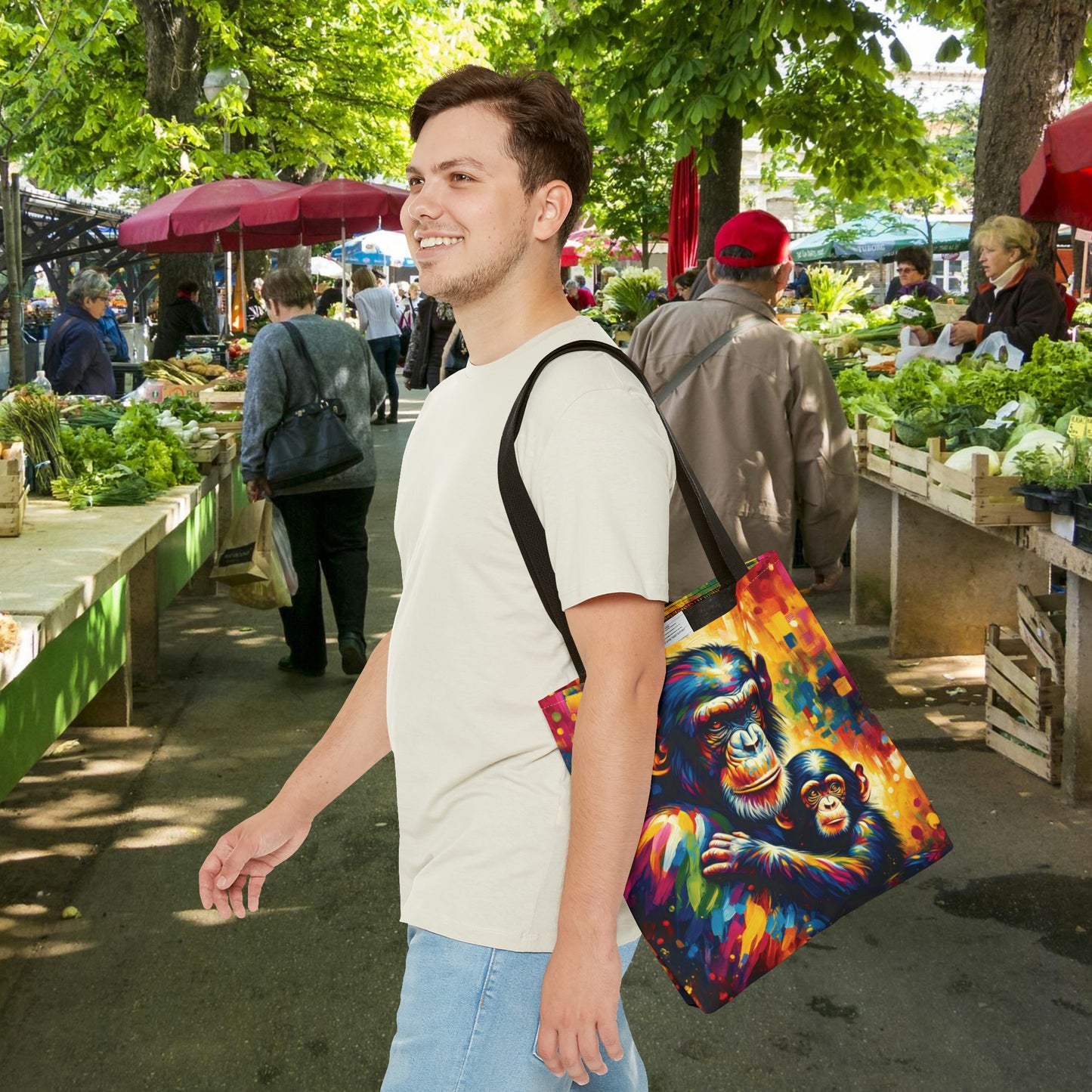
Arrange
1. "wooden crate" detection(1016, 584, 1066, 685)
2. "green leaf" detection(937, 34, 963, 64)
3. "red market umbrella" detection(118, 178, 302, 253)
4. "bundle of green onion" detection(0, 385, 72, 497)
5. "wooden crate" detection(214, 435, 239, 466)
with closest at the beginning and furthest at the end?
"wooden crate" detection(1016, 584, 1066, 685) < "bundle of green onion" detection(0, 385, 72, 497) < "wooden crate" detection(214, 435, 239, 466) < "green leaf" detection(937, 34, 963, 64) < "red market umbrella" detection(118, 178, 302, 253)

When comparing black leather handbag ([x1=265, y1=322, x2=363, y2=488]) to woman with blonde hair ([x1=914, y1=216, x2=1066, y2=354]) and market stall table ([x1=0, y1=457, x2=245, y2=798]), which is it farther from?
woman with blonde hair ([x1=914, y1=216, x2=1066, y2=354])

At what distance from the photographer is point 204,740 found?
556cm

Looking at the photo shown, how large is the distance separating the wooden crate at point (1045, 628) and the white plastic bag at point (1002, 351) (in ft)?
6.49

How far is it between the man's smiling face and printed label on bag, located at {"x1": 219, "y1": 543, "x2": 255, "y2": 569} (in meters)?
4.55

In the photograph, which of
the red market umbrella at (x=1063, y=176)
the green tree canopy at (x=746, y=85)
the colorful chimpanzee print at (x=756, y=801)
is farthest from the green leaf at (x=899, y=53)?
the colorful chimpanzee print at (x=756, y=801)

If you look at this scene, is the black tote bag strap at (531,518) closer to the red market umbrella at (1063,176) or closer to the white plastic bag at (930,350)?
the red market umbrella at (1063,176)

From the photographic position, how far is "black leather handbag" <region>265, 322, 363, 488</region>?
238 inches

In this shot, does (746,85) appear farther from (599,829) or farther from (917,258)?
(599,829)

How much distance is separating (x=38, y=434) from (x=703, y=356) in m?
3.36

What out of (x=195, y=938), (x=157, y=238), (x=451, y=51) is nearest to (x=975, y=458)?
(x=195, y=938)

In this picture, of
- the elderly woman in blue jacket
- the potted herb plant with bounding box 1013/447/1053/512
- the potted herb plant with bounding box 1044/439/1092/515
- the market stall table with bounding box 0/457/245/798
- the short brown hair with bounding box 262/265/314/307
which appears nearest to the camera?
the market stall table with bounding box 0/457/245/798

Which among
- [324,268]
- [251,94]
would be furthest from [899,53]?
[324,268]

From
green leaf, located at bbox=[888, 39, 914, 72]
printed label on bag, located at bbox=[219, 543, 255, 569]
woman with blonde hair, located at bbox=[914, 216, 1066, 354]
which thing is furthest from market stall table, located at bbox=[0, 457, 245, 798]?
green leaf, located at bbox=[888, 39, 914, 72]

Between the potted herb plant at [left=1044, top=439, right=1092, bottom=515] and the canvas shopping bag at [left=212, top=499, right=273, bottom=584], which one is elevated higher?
the potted herb plant at [left=1044, top=439, right=1092, bottom=515]
